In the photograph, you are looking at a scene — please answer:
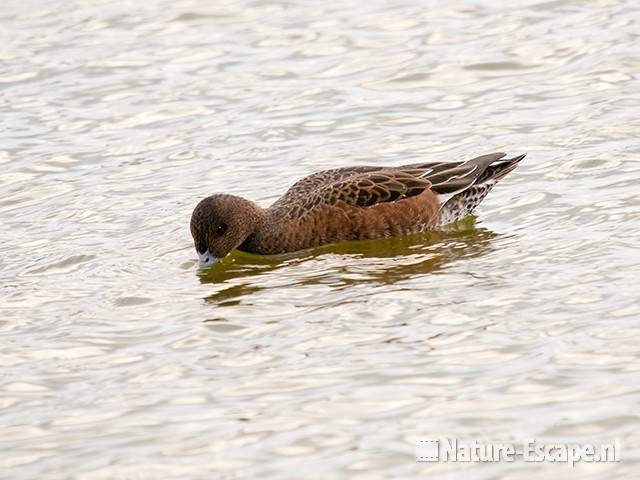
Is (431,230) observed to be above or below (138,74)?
below

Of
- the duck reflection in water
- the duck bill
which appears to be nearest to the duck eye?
the duck bill

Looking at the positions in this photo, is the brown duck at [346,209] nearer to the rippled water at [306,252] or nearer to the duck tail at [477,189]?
the duck tail at [477,189]

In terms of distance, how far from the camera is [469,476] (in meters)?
7.40

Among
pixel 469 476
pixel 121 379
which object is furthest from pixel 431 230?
pixel 469 476

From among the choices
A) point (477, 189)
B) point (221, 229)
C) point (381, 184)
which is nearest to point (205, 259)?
point (221, 229)

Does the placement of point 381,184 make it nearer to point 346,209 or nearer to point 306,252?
point 346,209

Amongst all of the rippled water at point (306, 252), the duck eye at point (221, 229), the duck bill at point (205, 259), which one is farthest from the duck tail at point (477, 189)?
the duck bill at point (205, 259)

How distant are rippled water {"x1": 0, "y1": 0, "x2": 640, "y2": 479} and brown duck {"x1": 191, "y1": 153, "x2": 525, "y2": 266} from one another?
0.62ft

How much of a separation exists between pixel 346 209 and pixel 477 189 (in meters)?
1.23

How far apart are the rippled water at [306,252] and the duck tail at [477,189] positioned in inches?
8.4

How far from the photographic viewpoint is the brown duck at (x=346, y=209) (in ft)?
39.7

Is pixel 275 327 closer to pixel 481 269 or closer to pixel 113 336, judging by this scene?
pixel 113 336

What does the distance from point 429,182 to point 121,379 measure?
4.37 metres

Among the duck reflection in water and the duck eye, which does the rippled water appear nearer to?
the duck reflection in water
